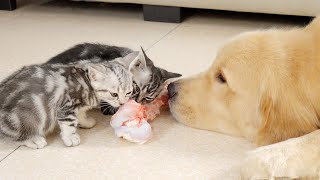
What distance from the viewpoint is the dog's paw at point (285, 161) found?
3.59 ft

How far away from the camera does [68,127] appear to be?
143 centimetres

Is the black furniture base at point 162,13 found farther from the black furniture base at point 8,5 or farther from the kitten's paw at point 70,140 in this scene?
the kitten's paw at point 70,140

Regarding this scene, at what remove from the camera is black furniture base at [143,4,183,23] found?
2.98 metres

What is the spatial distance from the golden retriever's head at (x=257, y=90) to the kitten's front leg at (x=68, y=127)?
1.21 feet

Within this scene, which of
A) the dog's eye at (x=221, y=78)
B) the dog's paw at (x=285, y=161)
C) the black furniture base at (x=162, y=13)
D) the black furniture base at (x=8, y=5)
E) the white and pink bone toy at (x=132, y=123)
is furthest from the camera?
the black furniture base at (x=8, y=5)

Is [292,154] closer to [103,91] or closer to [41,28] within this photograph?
[103,91]

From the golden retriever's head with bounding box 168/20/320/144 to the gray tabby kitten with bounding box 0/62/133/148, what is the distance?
0.25m

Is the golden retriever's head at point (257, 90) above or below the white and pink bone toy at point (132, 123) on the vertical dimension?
above

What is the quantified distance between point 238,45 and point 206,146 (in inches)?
13.7

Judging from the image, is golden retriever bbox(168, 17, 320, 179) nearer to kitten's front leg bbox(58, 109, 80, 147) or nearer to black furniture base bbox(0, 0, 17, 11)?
kitten's front leg bbox(58, 109, 80, 147)

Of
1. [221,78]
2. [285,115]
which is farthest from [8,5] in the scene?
[285,115]

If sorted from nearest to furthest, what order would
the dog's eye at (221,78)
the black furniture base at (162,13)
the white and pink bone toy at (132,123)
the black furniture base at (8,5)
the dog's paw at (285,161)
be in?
the dog's paw at (285,161) < the dog's eye at (221,78) < the white and pink bone toy at (132,123) < the black furniture base at (162,13) < the black furniture base at (8,5)

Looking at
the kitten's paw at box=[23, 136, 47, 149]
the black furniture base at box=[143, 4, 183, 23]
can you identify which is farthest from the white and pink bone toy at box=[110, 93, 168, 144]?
the black furniture base at box=[143, 4, 183, 23]

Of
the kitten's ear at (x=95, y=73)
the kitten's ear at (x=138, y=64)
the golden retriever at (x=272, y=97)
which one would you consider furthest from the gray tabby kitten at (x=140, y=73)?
the golden retriever at (x=272, y=97)
